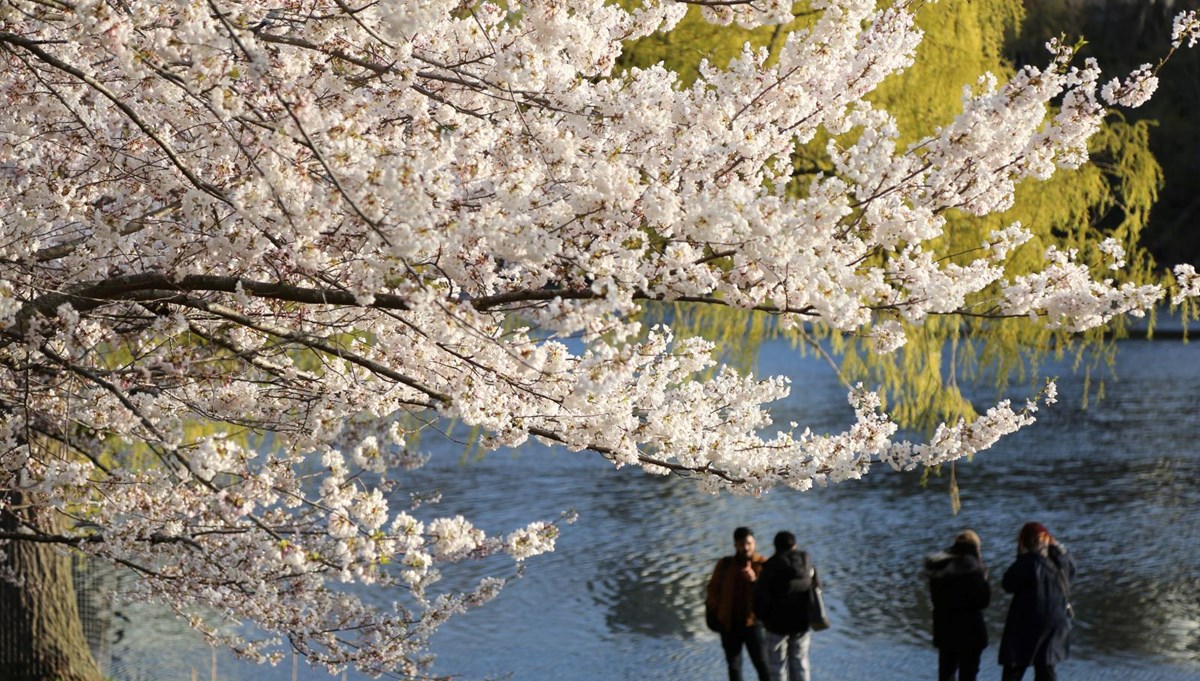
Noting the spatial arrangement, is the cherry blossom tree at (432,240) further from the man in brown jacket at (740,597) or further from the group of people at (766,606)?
the man in brown jacket at (740,597)

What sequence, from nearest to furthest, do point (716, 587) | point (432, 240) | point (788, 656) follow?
point (432, 240), point (788, 656), point (716, 587)

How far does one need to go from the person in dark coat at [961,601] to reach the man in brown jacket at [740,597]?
3.78ft

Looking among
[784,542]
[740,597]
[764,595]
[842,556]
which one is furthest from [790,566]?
[842,556]

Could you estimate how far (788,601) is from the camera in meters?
8.77

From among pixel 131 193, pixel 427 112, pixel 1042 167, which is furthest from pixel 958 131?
pixel 131 193

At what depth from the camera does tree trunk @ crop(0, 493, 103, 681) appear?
10289 mm

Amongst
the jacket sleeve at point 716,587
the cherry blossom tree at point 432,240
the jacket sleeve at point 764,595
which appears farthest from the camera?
the jacket sleeve at point 716,587

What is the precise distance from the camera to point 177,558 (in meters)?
6.15

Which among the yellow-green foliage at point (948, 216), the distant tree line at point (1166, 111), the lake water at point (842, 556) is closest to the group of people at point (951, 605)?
the lake water at point (842, 556)

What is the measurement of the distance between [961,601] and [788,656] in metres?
1.18

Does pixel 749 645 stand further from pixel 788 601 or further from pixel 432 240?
pixel 432 240

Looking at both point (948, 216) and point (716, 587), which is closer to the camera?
point (716, 587)

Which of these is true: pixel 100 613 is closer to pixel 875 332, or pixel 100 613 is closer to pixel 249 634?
pixel 249 634

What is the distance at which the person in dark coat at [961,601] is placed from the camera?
29.2 ft
